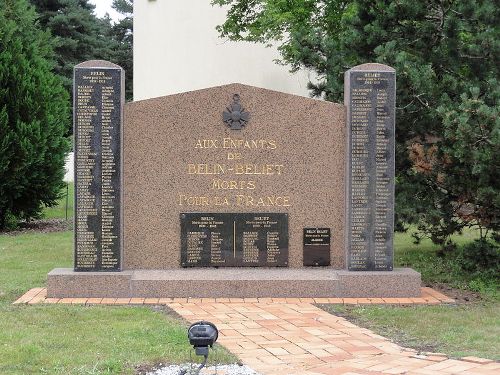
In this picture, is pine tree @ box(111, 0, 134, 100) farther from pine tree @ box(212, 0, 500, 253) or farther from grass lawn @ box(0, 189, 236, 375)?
grass lawn @ box(0, 189, 236, 375)

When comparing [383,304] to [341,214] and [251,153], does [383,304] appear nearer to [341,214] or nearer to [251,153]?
[341,214]

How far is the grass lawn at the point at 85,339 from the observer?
5.50 metres

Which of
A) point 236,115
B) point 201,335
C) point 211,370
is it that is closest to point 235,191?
point 236,115

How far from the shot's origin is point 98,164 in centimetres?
846

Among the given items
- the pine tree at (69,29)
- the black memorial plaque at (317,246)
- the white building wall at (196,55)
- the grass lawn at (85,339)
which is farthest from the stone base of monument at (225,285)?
the pine tree at (69,29)

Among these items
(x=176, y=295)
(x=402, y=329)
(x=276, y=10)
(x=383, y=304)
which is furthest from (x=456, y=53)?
(x=276, y=10)

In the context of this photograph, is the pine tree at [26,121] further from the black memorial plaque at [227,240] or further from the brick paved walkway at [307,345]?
the brick paved walkway at [307,345]

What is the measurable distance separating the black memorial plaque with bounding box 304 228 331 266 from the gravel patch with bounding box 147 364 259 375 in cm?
350

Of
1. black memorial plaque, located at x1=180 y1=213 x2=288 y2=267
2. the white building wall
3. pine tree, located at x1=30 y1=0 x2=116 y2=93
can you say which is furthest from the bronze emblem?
pine tree, located at x1=30 y1=0 x2=116 y2=93

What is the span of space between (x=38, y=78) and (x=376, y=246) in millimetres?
9426

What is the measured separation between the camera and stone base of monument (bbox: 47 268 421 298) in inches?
328

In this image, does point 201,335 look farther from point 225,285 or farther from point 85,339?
point 225,285

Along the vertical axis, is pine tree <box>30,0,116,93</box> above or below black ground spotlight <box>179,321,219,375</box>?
above

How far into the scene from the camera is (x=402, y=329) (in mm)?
6988
